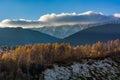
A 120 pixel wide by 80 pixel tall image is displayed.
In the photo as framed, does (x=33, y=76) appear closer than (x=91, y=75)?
Yes

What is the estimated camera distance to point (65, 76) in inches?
6373

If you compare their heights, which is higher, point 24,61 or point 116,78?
point 24,61

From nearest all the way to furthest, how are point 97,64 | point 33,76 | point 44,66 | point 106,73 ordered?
1. point 33,76
2. point 44,66
3. point 106,73
4. point 97,64

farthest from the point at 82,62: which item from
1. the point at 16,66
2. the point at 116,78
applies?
the point at 16,66

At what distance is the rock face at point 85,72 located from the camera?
161325 millimetres

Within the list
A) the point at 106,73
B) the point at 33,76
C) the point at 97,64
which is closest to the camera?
the point at 33,76

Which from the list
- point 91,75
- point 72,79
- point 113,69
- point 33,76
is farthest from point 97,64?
point 33,76

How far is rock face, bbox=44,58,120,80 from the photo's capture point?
16132 centimetres

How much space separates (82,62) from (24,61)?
34595mm

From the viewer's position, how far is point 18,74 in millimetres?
157750

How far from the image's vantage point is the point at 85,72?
577 feet

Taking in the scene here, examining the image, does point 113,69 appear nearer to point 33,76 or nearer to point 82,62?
point 82,62

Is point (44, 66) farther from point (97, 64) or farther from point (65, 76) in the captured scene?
point (97, 64)

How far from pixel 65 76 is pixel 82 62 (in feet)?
106
